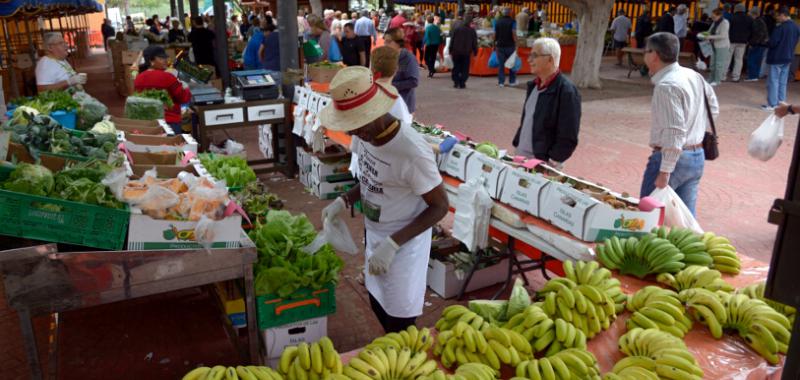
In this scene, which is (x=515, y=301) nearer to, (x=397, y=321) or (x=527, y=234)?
(x=397, y=321)

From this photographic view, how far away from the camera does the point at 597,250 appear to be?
3.52 meters

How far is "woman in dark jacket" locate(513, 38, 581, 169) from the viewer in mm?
4680

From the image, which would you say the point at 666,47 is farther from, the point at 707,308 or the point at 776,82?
the point at 776,82

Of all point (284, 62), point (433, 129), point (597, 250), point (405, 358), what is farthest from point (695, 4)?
point (405, 358)

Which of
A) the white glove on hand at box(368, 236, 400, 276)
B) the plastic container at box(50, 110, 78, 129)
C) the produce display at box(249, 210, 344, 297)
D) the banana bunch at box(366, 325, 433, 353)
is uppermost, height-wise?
the plastic container at box(50, 110, 78, 129)

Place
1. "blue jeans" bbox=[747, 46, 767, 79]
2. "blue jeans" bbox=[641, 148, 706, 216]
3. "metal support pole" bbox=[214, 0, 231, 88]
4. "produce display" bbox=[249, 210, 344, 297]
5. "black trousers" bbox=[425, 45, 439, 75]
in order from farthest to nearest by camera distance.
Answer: "black trousers" bbox=[425, 45, 439, 75], "blue jeans" bbox=[747, 46, 767, 79], "metal support pole" bbox=[214, 0, 231, 88], "blue jeans" bbox=[641, 148, 706, 216], "produce display" bbox=[249, 210, 344, 297]

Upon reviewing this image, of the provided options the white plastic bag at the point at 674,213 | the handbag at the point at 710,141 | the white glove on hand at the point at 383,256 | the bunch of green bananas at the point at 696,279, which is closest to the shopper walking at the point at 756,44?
the handbag at the point at 710,141

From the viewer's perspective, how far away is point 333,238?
3.68 m

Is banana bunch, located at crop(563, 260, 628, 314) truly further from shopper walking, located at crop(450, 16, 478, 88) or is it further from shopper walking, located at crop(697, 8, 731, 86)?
shopper walking, located at crop(697, 8, 731, 86)

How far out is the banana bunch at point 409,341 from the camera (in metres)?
2.47

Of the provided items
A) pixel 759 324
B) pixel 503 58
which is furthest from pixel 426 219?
pixel 503 58

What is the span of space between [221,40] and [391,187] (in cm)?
1045

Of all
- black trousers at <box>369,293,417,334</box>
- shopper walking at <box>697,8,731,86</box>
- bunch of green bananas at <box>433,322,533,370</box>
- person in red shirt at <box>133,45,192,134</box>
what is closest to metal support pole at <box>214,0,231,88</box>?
person in red shirt at <box>133,45,192,134</box>

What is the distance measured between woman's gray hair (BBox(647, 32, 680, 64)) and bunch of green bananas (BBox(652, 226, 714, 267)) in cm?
142
